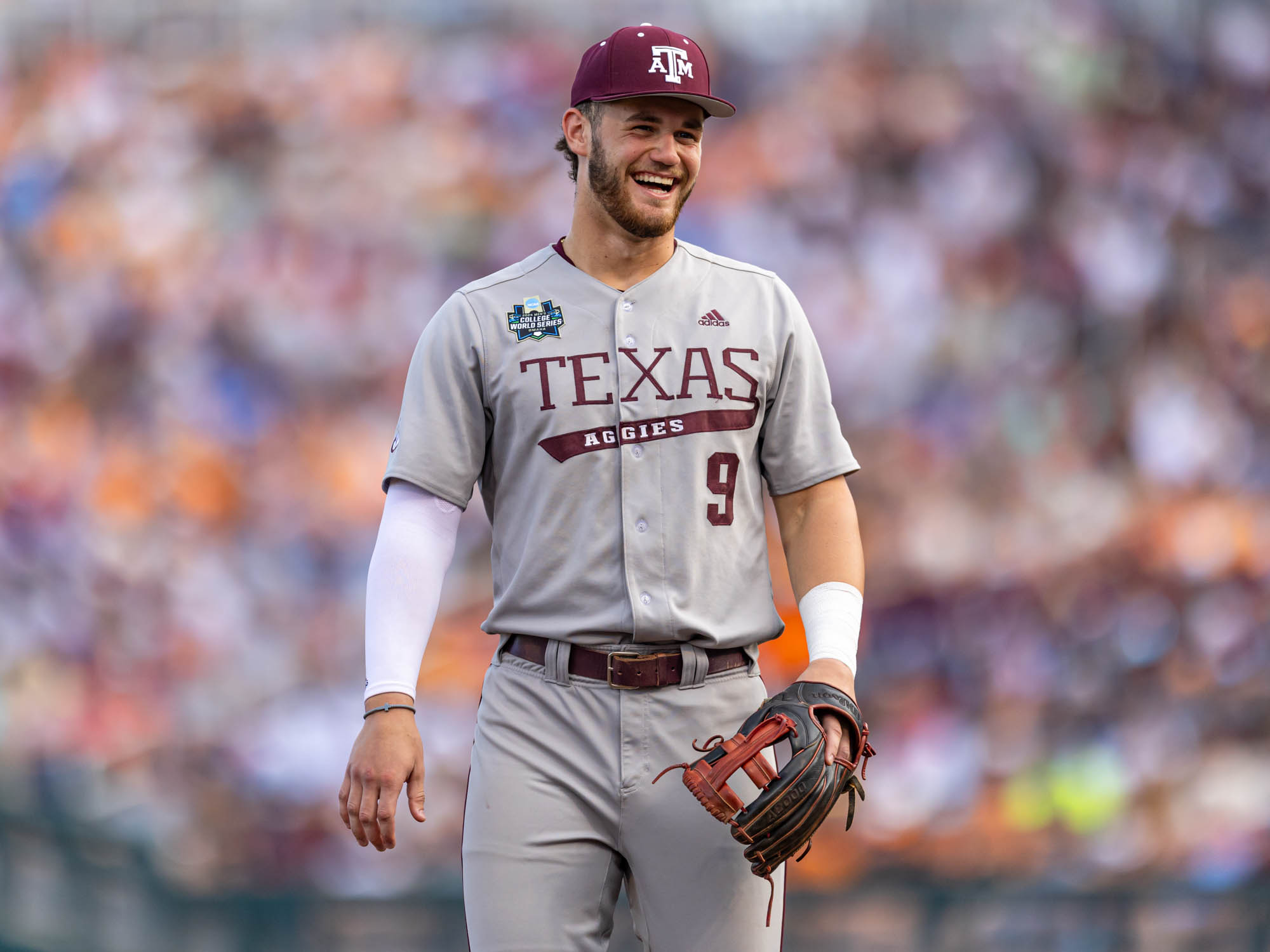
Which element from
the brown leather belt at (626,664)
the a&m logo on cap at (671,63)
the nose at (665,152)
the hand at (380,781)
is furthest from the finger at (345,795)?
the a&m logo on cap at (671,63)

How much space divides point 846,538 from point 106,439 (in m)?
3.11

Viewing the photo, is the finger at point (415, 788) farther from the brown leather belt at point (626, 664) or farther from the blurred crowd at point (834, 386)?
the blurred crowd at point (834, 386)

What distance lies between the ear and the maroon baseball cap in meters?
0.07

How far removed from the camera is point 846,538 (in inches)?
89.4

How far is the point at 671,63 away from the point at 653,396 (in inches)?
21.5

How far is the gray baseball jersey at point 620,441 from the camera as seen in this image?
2172 millimetres

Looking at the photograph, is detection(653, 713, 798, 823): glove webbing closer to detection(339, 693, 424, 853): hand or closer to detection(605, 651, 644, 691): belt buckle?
detection(605, 651, 644, 691): belt buckle

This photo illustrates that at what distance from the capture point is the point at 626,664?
84.1 inches

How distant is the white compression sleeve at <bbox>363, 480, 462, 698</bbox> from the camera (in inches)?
84.6

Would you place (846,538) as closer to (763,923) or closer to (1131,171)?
(763,923)

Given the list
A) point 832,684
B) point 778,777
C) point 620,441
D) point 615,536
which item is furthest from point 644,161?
point 778,777

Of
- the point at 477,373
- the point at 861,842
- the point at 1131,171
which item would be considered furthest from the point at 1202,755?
the point at 477,373

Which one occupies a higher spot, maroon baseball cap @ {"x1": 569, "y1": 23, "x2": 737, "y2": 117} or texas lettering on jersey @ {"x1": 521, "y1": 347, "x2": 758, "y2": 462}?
maroon baseball cap @ {"x1": 569, "y1": 23, "x2": 737, "y2": 117}

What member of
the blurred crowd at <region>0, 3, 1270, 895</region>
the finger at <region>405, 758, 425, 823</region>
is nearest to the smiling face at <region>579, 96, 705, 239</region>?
the finger at <region>405, 758, 425, 823</region>
